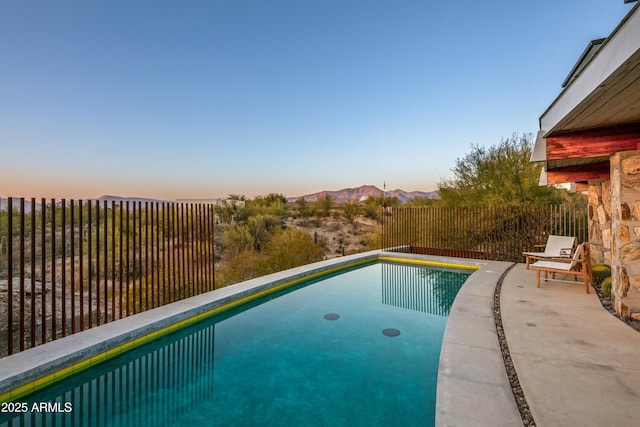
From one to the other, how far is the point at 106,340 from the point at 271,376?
193 cm

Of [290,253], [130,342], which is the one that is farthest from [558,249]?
[130,342]

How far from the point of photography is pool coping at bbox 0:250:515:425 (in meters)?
2.59

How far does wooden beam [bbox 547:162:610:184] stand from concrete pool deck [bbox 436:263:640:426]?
2.38 m

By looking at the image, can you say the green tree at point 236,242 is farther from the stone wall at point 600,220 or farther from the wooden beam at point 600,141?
the stone wall at point 600,220

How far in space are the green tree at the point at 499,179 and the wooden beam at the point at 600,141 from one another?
860cm

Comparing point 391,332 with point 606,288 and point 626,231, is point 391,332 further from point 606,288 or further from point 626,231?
point 606,288

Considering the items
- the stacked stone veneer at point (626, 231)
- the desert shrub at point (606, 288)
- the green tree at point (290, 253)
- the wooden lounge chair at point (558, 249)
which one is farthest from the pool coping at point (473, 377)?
the green tree at point (290, 253)

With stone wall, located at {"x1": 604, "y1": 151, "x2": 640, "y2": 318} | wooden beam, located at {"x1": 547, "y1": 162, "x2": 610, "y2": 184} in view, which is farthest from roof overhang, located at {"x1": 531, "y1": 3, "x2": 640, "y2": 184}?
wooden beam, located at {"x1": 547, "y1": 162, "x2": 610, "y2": 184}

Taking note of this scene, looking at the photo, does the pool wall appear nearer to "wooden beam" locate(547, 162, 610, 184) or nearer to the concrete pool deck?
the concrete pool deck

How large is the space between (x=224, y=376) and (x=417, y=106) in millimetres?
11813

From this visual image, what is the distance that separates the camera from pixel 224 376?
3199 millimetres

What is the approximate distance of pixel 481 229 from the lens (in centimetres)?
973

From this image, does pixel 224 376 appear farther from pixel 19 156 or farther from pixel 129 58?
pixel 19 156

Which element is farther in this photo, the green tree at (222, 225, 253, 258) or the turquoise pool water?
the green tree at (222, 225, 253, 258)
